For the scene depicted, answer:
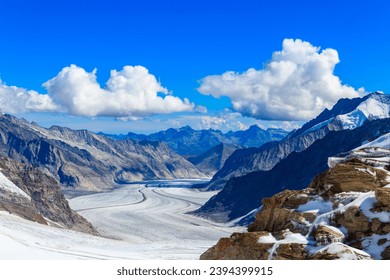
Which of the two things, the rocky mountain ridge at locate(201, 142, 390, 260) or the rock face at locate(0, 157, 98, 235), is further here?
the rock face at locate(0, 157, 98, 235)

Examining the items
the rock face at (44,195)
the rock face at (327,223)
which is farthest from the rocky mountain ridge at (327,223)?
the rock face at (44,195)

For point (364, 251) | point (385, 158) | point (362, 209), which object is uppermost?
point (385, 158)

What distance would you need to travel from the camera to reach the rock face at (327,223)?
1035 inches

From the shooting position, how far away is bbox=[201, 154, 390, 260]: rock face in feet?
86.3

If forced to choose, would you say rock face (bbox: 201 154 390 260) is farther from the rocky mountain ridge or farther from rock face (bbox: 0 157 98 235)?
rock face (bbox: 0 157 98 235)

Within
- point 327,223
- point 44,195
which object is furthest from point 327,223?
point 44,195

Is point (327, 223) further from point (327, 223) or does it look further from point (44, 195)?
point (44, 195)

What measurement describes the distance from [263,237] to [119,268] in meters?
9.57

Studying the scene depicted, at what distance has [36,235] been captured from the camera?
76.5 m

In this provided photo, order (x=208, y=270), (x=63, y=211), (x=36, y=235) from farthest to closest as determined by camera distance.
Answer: (x=63, y=211) → (x=36, y=235) → (x=208, y=270)

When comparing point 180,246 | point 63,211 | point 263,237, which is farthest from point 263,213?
point 63,211

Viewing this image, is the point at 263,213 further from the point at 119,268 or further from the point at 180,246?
the point at 180,246

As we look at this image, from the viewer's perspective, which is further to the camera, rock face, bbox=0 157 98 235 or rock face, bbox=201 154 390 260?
rock face, bbox=0 157 98 235

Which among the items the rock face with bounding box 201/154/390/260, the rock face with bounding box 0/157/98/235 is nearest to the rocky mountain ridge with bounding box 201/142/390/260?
the rock face with bounding box 201/154/390/260
